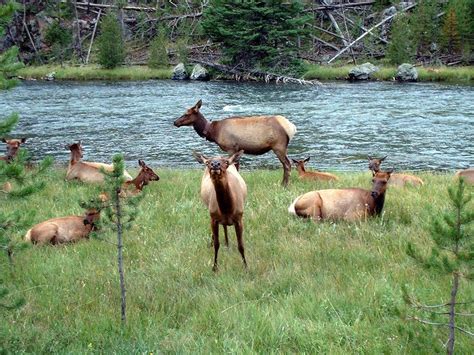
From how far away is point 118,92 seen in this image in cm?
3972

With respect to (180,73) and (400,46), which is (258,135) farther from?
(400,46)

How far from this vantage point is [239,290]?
6367 millimetres

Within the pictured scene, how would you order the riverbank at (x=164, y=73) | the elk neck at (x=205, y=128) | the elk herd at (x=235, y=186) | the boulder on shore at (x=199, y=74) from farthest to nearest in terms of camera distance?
1. the boulder on shore at (x=199, y=74)
2. the riverbank at (x=164, y=73)
3. the elk neck at (x=205, y=128)
4. the elk herd at (x=235, y=186)

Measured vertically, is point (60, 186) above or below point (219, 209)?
below

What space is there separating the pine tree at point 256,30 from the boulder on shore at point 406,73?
8381 mm

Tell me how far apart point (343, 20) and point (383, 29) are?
654 centimetres

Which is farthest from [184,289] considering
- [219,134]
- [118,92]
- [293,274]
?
[118,92]

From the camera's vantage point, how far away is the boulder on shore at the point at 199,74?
162ft

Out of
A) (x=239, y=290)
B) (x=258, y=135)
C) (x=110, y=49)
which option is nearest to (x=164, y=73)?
(x=110, y=49)

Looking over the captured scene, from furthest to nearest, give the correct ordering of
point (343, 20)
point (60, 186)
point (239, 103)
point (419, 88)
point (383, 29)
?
point (343, 20) < point (383, 29) < point (419, 88) < point (239, 103) < point (60, 186)

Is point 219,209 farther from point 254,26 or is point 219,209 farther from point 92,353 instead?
point 254,26

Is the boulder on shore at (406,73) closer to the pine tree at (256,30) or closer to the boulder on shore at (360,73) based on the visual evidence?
the boulder on shore at (360,73)

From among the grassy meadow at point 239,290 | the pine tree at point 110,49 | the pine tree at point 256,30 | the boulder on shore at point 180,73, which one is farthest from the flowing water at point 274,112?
the pine tree at point 110,49

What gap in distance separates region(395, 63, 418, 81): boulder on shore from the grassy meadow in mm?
37386
